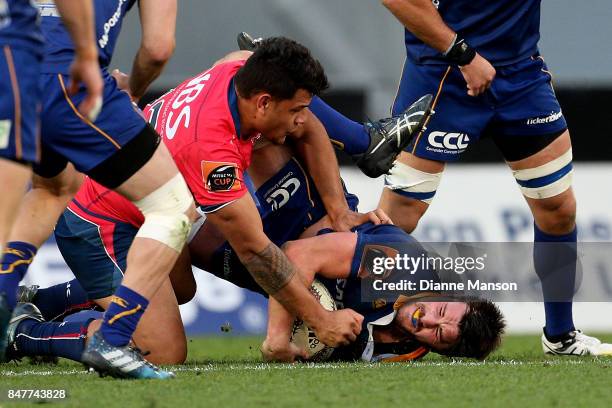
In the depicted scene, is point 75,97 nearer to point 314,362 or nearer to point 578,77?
point 314,362

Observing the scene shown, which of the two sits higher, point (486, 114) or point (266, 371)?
point (486, 114)

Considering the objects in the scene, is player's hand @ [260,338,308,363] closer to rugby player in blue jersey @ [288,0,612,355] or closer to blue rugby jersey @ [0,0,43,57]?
rugby player in blue jersey @ [288,0,612,355]

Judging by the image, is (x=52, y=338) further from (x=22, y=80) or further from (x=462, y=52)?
(x=462, y=52)

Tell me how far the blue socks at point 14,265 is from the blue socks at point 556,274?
2.64 m

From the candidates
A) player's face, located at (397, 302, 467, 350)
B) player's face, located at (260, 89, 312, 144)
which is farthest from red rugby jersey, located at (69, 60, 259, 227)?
player's face, located at (397, 302, 467, 350)

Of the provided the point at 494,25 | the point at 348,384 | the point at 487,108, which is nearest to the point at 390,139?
the point at 487,108

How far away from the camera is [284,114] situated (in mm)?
5250

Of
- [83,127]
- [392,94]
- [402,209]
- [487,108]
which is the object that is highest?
[83,127]

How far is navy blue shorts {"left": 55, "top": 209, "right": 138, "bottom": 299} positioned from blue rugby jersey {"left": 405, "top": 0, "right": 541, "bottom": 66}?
1853 millimetres

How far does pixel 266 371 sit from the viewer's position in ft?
16.7

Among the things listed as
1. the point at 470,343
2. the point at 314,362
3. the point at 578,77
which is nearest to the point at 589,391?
the point at 470,343

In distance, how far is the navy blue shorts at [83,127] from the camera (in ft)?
14.4

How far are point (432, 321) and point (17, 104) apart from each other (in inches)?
90.7

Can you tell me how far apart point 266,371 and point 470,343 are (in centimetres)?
97
